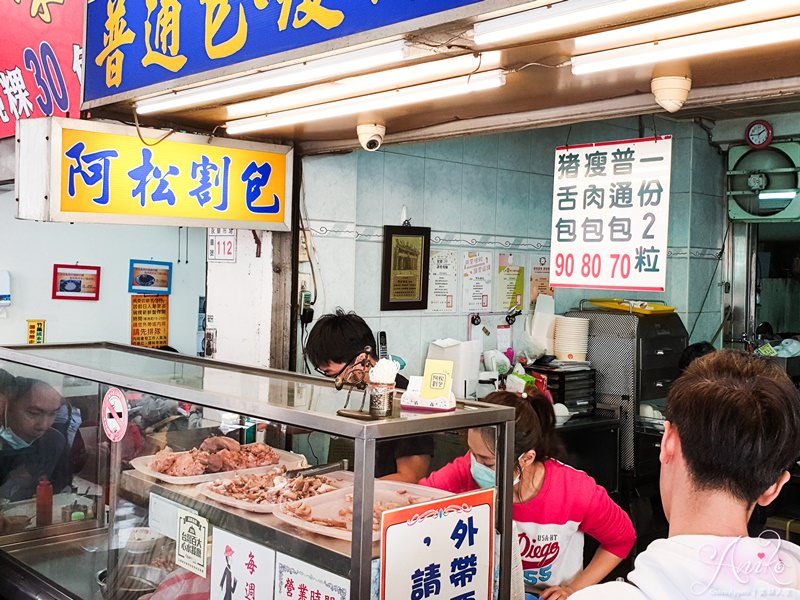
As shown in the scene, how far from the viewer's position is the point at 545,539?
9.96ft

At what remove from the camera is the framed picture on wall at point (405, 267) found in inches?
220

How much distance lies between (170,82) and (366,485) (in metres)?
2.27

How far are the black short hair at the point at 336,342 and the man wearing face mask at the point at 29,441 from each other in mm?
1222

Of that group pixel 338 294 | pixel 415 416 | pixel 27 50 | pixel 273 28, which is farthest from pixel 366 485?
pixel 27 50

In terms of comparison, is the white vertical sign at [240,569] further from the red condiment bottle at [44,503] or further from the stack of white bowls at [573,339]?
the stack of white bowls at [573,339]

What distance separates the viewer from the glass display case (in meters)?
2.21

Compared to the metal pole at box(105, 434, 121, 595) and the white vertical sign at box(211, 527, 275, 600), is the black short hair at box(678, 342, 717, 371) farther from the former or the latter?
the white vertical sign at box(211, 527, 275, 600)

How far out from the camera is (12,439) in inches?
149

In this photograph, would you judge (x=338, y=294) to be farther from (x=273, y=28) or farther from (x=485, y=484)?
(x=485, y=484)

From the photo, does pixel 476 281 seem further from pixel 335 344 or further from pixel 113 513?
pixel 113 513

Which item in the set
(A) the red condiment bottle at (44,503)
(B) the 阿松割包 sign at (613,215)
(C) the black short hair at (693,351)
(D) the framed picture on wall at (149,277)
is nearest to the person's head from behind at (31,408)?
(A) the red condiment bottle at (44,503)

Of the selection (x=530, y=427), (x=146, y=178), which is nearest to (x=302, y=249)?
(x=146, y=178)

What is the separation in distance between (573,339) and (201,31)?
13.8 feet

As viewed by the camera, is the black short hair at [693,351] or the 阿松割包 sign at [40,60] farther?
the black short hair at [693,351]
